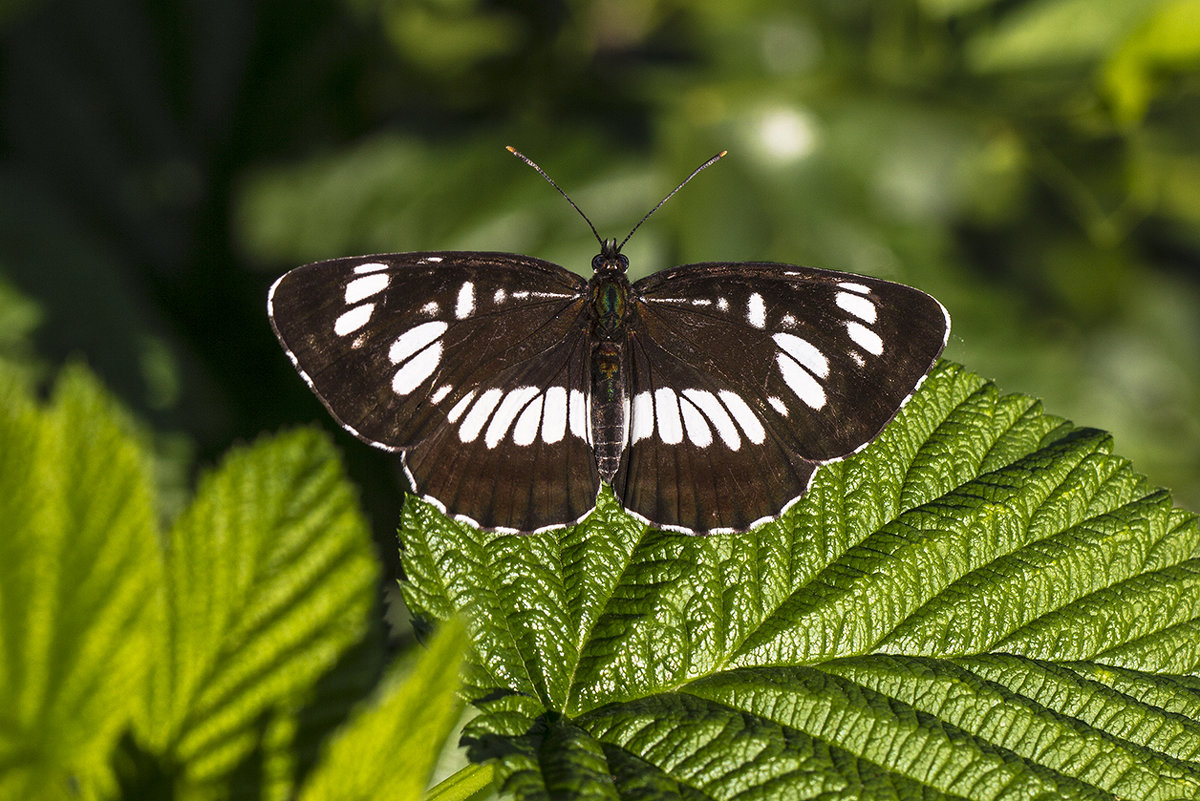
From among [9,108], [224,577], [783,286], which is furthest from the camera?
[9,108]

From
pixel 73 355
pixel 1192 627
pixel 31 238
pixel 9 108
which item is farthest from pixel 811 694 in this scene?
pixel 9 108

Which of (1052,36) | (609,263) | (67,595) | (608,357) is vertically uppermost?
(1052,36)

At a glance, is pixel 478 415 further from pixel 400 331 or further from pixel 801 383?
pixel 801 383

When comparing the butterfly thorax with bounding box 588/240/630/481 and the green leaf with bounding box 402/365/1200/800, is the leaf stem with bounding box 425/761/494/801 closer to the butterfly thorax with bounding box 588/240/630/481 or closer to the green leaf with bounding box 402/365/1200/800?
the green leaf with bounding box 402/365/1200/800

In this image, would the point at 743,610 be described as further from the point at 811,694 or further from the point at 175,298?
the point at 175,298

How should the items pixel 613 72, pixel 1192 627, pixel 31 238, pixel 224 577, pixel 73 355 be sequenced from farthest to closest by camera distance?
pixel 613 72, pixel 31 238, pixel 73 355, pixel 1192 627, pixel 224 577

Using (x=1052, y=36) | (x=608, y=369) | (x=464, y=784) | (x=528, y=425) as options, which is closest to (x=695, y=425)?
(x=608, y=369)
